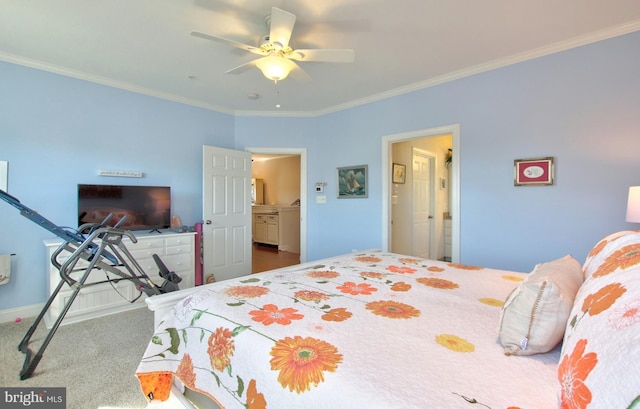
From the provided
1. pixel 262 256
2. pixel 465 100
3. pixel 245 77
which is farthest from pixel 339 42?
pixel 262 256

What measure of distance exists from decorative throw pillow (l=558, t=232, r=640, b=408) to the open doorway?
203 inches

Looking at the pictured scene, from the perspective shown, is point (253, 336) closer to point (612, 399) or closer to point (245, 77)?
point (612, 399)

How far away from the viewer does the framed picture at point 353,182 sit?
4141 millimetres

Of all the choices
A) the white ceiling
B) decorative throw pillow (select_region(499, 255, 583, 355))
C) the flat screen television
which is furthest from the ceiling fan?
the flat screen television

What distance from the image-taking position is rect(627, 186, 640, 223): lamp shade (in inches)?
80.1

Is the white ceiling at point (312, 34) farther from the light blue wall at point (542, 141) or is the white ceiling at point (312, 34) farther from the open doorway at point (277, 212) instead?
the open doorway at point (277, 212)

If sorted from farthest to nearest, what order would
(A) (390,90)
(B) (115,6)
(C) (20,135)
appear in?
(A) (390,90)
(C) (20,135)
(B) (115,6)

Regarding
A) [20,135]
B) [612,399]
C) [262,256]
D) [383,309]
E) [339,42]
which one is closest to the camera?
[612,399]

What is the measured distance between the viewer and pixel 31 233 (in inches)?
117

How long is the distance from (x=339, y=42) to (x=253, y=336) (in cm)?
249

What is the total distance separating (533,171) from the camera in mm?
2812

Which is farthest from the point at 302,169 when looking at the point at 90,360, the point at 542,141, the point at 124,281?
the point at 90,360

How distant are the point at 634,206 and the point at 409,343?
2248 millimetres

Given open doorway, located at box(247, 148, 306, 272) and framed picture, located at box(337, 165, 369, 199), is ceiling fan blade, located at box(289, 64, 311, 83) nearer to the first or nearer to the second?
framed picture, located at box(337, 165, 369, 199)
